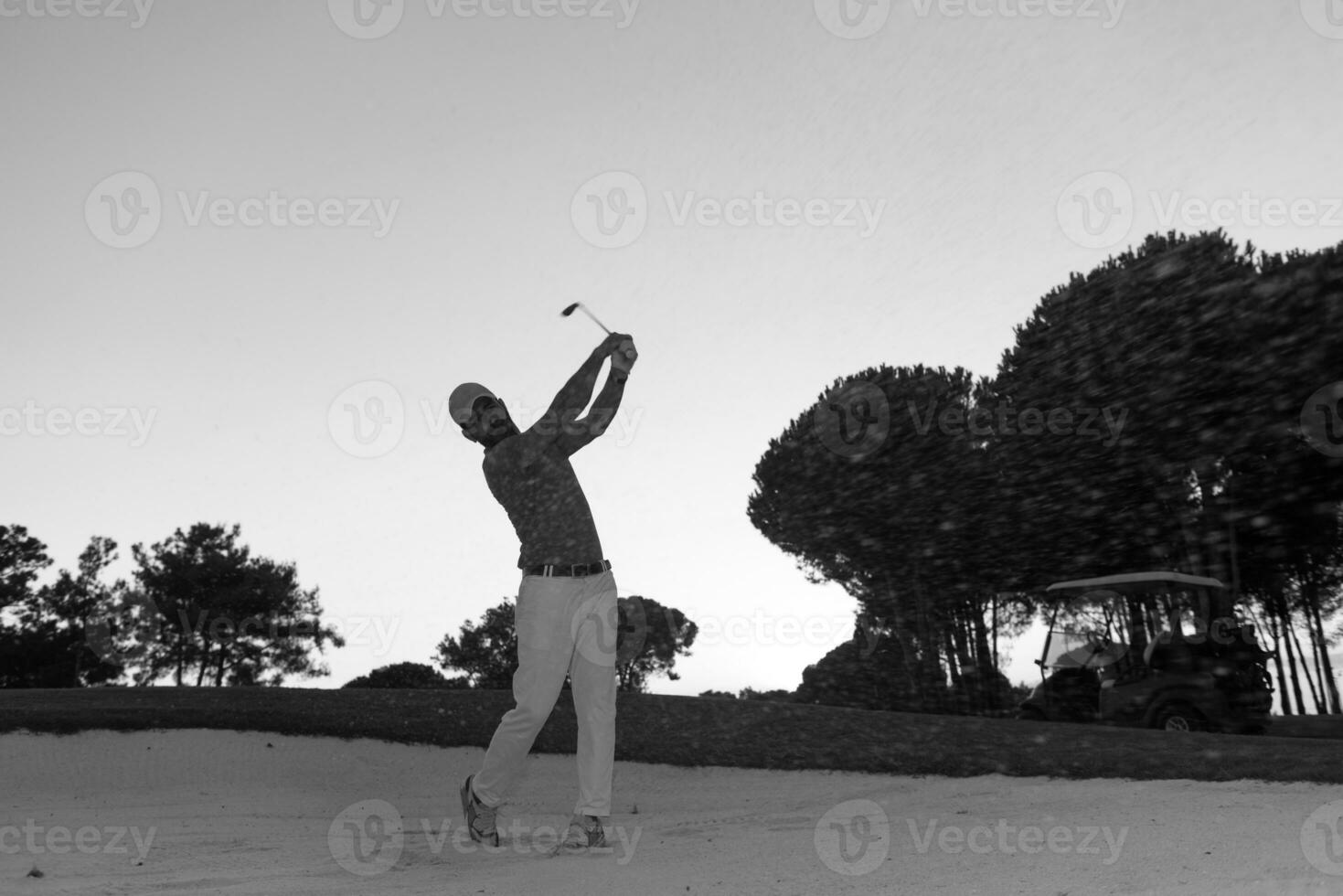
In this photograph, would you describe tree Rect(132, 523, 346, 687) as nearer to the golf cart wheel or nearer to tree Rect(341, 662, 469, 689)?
tree Rect(341, 662, 469, 689)

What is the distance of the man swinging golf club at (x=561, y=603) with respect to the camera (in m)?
4.76

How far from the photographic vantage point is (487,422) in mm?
5195

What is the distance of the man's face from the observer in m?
5.19

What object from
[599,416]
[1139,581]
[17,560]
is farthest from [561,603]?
[17,560]

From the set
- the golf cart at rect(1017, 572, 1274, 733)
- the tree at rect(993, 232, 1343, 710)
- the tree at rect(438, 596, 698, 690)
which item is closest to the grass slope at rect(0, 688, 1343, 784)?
the golf cart at rect(1017, 572, 1274, 733)

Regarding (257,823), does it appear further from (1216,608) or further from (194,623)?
(194,623)

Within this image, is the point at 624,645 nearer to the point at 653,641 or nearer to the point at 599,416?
the point at 653,641

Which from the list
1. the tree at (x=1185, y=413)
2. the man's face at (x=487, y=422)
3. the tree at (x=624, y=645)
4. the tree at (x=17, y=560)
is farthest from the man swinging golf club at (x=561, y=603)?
the tree at (x=17, y=560)

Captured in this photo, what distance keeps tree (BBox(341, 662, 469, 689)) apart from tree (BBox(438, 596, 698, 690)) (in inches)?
545

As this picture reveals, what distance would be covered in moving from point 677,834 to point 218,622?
4061 centimetres

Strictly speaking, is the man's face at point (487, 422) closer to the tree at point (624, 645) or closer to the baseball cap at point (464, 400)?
the baseball cap at point (464, 400)

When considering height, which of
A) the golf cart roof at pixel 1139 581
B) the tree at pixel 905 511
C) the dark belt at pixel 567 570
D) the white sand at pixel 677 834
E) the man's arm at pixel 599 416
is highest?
the tree at pixel 905 511

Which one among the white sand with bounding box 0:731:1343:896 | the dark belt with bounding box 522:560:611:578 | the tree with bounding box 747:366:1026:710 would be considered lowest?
the white sand with bounding box 0:731:1343:896

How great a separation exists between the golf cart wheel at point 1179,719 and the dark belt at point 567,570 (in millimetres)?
11717
